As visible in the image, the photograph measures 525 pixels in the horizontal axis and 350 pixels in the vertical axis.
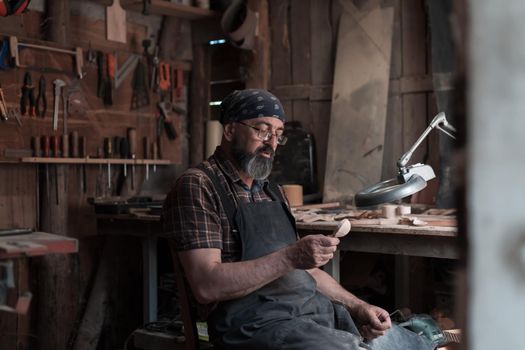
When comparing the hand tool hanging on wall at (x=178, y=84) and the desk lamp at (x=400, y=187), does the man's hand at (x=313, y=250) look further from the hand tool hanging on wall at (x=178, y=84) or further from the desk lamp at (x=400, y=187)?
the hand tool hanging on wall at (x=178, y=84)

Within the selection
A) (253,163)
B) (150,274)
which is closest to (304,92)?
(150,274)

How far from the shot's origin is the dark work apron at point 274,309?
7.34 ft

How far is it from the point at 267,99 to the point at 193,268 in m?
0.86

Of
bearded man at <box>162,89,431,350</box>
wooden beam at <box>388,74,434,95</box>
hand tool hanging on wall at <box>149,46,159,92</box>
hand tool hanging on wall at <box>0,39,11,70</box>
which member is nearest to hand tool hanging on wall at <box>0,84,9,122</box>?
hand tool hanging on wall at <box>0,39,11,70</box>

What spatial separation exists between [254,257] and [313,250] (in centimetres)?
37

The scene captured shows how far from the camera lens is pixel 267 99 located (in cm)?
277

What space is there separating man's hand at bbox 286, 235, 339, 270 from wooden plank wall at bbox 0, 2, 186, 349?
261cm

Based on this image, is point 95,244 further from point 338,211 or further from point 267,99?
point 267,99

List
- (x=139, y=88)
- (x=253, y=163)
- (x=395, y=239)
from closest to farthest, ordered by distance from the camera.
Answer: (x=253, y=163)
(x=395, y=239)
(x=139, y=88)

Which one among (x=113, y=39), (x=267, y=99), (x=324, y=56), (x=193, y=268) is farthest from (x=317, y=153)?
(x=193, y=268)

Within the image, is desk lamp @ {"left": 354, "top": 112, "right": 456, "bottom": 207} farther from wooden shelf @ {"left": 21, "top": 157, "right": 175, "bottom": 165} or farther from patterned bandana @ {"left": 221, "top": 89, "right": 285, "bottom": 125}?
wooden shelf @ {"left": 21, "top": 157, "right": 175, "bottom": 165}

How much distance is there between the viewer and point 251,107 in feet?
9.04

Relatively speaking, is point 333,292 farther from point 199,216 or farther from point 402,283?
point 402,283

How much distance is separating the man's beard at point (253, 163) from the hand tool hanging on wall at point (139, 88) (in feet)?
8.18
